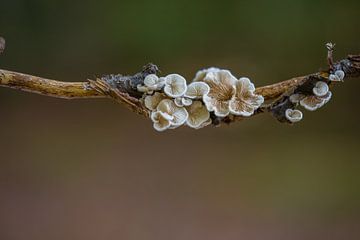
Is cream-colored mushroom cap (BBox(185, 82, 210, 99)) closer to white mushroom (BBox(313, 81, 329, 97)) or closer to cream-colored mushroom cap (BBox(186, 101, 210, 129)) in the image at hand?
cream-colored mushroom cap (BBox(186, 101, 210, 129))

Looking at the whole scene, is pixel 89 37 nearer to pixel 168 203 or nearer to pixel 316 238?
pixel 168 203

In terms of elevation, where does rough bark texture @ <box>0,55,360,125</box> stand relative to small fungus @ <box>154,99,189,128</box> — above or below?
above

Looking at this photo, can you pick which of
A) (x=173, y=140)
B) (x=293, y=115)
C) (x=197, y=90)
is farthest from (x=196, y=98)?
(x=173, y=140)

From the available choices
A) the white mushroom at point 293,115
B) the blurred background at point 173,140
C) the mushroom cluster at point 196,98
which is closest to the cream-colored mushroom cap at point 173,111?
the mushroom cluster at point 196,98

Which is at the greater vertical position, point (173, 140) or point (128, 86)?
point (173, 140)

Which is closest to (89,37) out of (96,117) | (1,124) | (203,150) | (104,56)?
(104,56)

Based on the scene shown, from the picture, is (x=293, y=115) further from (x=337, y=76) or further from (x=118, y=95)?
(x=118, y=95)

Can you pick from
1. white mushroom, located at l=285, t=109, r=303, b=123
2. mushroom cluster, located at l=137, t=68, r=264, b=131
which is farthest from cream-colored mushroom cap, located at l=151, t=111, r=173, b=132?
white mushroom, located at l=285, t=109, r=303, b=123
